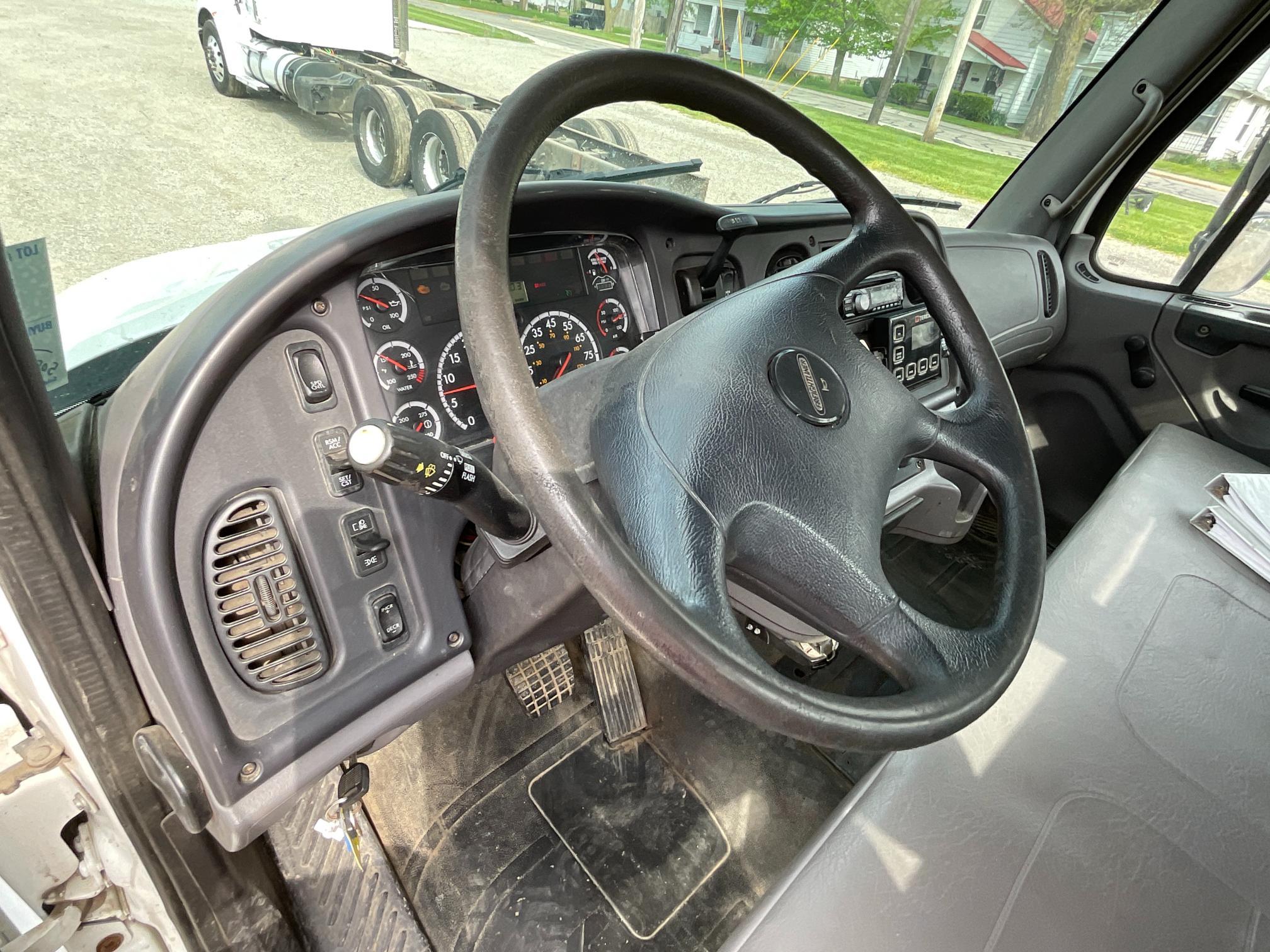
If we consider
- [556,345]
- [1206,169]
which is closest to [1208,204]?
[1206,169]

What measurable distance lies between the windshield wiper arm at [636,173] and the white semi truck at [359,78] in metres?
0.02

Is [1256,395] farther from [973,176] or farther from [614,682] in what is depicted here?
[614,682]

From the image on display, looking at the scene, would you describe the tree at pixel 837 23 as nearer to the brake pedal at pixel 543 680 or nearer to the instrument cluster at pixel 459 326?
the instrument cluster at pixel 459 326

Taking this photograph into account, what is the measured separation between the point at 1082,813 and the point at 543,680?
1.18 meters

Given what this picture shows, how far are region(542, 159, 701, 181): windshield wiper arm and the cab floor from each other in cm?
119

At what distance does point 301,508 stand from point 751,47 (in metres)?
1.01

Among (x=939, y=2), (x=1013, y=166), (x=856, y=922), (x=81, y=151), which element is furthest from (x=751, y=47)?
(x=1013, y=166)

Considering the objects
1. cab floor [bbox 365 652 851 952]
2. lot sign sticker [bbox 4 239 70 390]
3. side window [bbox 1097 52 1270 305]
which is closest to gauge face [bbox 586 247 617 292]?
lot sign sticker [bbox 4 239 70 390]

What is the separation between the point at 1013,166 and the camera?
226 centimetres

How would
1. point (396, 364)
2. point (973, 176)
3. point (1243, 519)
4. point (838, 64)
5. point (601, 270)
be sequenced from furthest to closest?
point (973, 176) → point (1243, 519) → point (838, 64) → point (601, 270) → point (396, 364)

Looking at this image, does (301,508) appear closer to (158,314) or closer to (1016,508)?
(158,314)

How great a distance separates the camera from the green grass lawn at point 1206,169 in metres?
1.95

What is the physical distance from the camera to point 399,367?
1.03 meters

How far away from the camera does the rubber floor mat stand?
1581 mm
